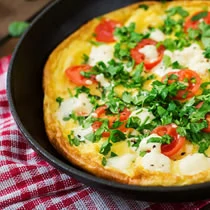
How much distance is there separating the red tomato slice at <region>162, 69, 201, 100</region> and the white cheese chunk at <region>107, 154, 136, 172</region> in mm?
557

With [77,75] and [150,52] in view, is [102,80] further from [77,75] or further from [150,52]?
[150,52]

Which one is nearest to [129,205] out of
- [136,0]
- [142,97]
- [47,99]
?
[142,97]

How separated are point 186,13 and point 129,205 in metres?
1.70

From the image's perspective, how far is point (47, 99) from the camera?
3.63 meters

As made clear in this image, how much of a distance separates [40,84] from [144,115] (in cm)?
95

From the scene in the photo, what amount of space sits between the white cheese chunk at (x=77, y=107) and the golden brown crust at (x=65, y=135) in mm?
55

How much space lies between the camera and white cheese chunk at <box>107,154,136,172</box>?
3.08 metres

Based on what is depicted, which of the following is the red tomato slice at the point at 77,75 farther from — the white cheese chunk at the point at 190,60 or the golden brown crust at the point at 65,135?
the white cheese chunk at the point at 190,60

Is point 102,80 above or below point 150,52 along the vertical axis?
below

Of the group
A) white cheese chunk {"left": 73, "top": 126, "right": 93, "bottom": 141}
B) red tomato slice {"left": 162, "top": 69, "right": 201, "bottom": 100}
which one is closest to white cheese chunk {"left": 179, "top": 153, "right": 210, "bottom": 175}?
red tomato slice {"left": 162, "top": 69, "right": 201, "bottom": 100}

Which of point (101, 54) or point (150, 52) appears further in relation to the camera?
point (101, 54)

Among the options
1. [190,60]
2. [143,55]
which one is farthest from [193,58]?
[143,55]

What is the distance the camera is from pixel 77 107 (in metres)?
3.51

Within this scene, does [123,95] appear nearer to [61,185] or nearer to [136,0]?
[61,185]
